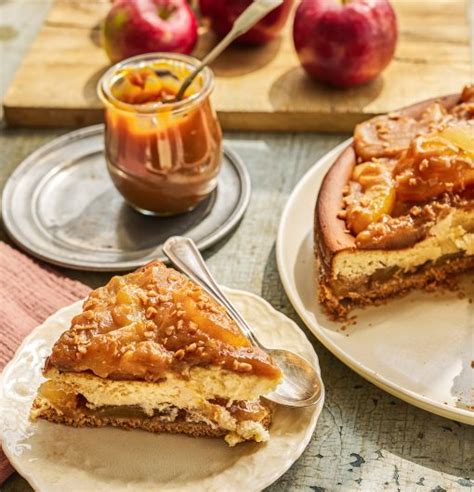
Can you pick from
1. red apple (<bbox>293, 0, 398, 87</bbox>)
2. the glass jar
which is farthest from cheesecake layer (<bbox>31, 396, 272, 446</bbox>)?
red apple (<bbox>293, 0, 398, 87</bbox>)

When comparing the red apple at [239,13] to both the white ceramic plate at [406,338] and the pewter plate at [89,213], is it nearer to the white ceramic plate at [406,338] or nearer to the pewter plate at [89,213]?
the pewter plate at [89,213]

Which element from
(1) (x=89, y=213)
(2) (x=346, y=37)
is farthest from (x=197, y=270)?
(2) (x=346, y=37)

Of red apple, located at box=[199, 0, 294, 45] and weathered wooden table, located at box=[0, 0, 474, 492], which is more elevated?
red apple, located at box=[199, 0, 294, 45]

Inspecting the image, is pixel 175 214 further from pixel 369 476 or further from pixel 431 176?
pixel 369 476

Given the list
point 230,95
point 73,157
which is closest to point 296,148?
point 230,95

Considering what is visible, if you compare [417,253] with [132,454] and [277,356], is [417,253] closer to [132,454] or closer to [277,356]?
[277,356]

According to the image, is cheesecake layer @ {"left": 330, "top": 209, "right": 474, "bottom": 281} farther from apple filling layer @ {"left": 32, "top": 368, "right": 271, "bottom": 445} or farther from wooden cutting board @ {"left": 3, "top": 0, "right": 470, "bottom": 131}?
wooden cutting board @ {"left": 3, "top": 0, "right": 470, "bottom": 131}
